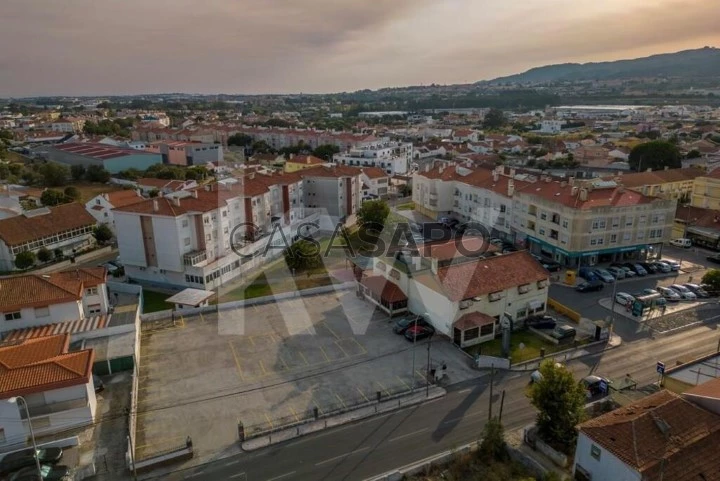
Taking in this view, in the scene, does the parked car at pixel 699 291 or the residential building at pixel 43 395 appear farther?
the parked car at pixel 699 291

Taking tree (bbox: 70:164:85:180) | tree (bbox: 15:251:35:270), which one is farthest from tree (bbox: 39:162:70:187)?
tree (bbox: 15:251:35:270)

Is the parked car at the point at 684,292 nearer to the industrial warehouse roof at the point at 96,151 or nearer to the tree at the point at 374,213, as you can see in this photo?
the tree at the point at 374,213

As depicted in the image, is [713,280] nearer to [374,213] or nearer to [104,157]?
[374,213]

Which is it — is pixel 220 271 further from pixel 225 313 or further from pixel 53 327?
pixel 53 327

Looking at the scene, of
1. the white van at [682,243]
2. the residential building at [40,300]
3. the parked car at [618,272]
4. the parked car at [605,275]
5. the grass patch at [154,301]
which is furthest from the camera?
the white van at [682,243]

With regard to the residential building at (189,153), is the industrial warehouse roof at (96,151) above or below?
above

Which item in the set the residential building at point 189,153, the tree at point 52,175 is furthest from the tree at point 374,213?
the residential building at point 189,153

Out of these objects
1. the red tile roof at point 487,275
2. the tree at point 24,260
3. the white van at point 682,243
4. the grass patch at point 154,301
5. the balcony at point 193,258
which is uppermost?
the red tile roof at point 487,275

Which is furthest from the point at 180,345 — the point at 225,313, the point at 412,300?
the point at 412,300
